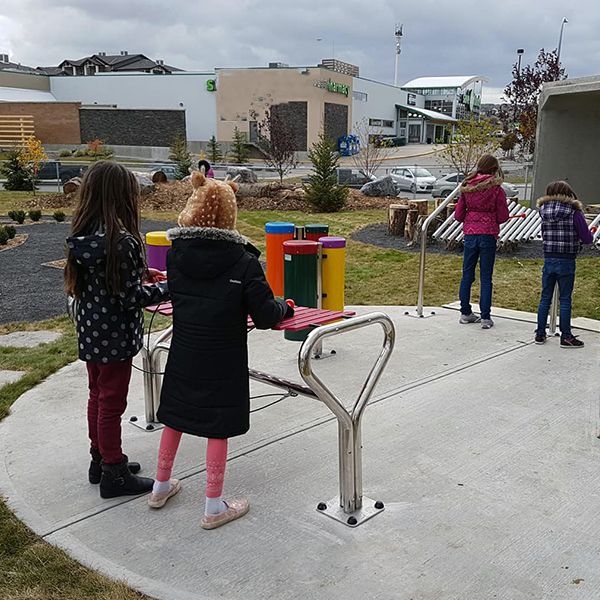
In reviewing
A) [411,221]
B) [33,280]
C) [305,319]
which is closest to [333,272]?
[305,319]

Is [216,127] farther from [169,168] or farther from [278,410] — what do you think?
[278,410]

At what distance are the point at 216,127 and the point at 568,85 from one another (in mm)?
43239

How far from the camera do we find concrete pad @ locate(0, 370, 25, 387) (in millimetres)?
5115

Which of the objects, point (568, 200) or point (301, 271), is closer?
point (301, 271)

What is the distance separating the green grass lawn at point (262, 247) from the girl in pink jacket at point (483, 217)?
1.33 meters

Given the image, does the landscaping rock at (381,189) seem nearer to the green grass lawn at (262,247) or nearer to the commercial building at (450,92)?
the green grass lawn at (262,247)

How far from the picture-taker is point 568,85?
41.1ft

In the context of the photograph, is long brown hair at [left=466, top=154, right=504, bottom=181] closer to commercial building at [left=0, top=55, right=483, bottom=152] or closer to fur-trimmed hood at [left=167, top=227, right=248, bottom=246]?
fur-trimmed hood at [left=167, top=227, right=248, bottom=246]

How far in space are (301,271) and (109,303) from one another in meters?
2.51

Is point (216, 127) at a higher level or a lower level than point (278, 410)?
higher

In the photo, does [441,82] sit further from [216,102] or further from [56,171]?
[56,171]

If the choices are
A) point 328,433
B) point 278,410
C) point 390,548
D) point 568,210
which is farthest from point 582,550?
point 568,210

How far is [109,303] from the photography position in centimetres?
320

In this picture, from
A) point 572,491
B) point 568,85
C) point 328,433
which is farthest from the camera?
point 568,85
